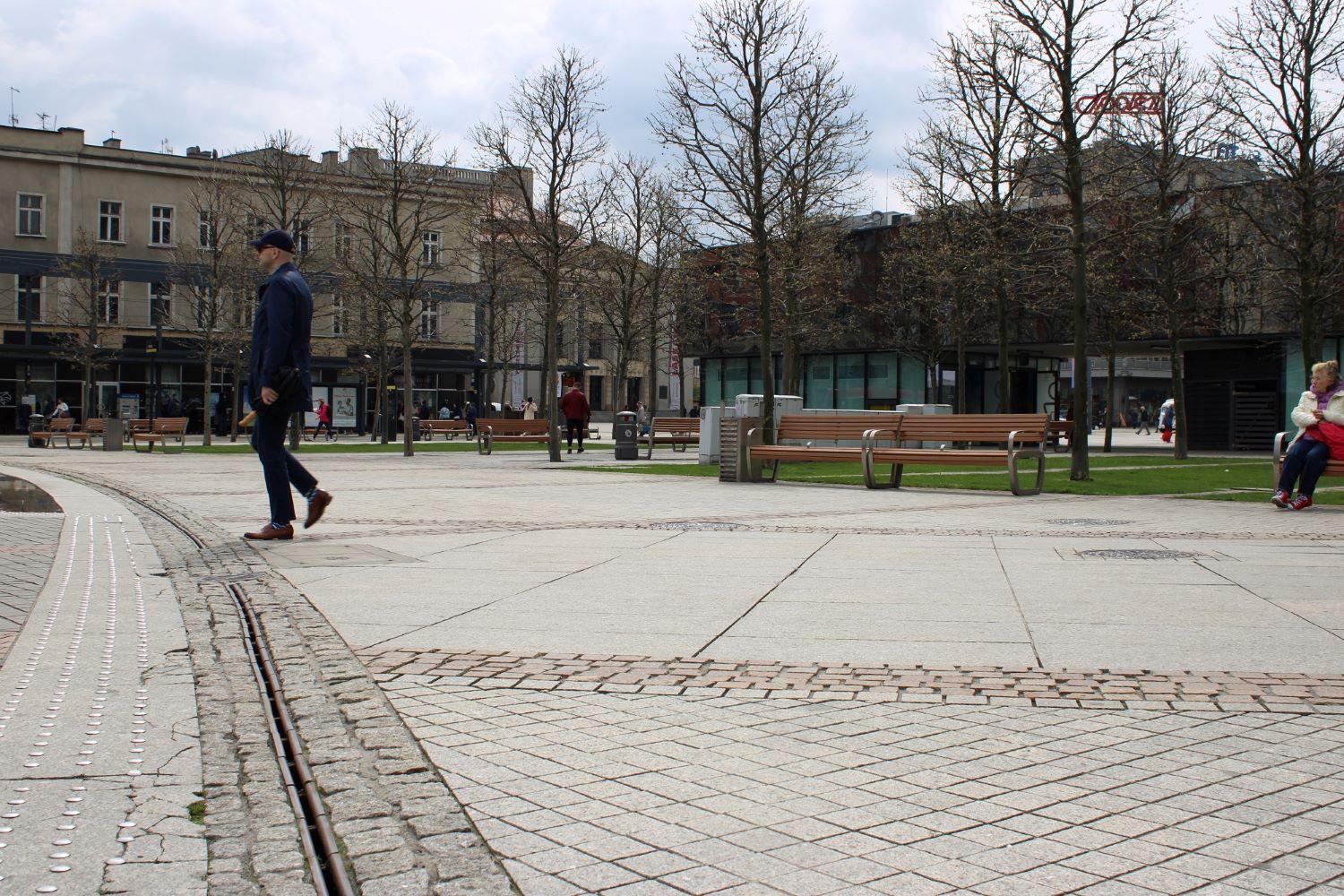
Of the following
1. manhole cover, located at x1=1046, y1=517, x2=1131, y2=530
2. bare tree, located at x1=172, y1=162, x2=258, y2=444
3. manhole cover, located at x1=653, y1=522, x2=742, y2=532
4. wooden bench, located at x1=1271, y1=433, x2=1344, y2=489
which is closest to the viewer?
manhole cover, located at x1=653, y1=522, x2=742, y2=532

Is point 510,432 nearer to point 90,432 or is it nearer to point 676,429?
point 676,429

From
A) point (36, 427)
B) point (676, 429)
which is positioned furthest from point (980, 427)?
point (36, 427)

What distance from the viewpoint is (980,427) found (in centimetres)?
1703

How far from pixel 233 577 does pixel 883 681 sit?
4.24 m

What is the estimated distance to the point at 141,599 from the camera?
6629 mm

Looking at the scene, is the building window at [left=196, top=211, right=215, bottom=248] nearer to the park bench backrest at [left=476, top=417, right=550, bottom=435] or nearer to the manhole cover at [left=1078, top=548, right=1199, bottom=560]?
the park bench backrest at [left=476, top=417, right=550, bottom=435]

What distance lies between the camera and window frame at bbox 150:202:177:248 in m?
57.4

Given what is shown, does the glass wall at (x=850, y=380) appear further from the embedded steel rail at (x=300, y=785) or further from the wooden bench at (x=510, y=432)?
the embedded steel rail at (x=300, y=785)

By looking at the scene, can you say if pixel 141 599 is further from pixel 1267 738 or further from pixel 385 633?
pixel 1267 738

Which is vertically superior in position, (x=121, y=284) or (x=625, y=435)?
(x=121, y=284)

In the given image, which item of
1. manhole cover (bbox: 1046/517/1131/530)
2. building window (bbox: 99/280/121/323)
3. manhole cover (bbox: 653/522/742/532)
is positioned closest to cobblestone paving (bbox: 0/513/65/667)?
manhole cover (bbox: 653/522/742/532)

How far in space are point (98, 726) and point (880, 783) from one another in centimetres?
240

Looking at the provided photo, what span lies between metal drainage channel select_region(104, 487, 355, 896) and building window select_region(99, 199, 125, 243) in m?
56.2

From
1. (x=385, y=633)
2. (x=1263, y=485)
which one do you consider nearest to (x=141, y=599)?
(x=385, y=633)
